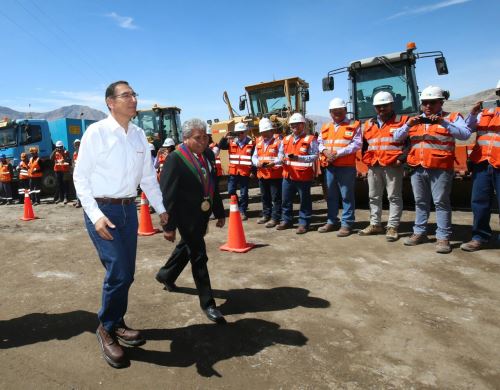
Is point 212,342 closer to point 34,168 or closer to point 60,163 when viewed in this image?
point 60,163

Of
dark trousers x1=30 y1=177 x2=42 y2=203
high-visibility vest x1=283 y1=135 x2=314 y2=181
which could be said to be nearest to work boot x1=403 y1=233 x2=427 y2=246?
high-visibility vest x1=283 y1=135 x2=314 y2=181

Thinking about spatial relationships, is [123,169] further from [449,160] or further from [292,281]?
[449,160]

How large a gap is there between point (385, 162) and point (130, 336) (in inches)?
168

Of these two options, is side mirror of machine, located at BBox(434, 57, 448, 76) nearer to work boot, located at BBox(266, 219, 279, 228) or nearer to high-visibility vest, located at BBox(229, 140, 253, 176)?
high-visibility vest, located at BBox(229, 140, 253, 176)

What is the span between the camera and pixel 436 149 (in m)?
4.98

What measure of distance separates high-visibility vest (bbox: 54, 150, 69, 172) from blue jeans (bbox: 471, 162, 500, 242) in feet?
38.4

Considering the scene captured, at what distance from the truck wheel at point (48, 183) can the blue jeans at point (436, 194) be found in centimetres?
1322

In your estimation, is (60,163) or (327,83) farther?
(60,163)

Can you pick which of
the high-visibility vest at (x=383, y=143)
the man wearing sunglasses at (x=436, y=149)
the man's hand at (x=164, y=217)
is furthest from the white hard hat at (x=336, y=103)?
the man's hand at (x=164, y=217)

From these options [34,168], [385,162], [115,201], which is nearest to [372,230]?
[385,162]

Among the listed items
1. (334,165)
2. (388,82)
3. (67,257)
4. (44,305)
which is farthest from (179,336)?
(388,82)

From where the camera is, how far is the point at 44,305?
3895 mm

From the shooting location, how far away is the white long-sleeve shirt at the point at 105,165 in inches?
106

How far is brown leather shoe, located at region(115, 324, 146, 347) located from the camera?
301cm
